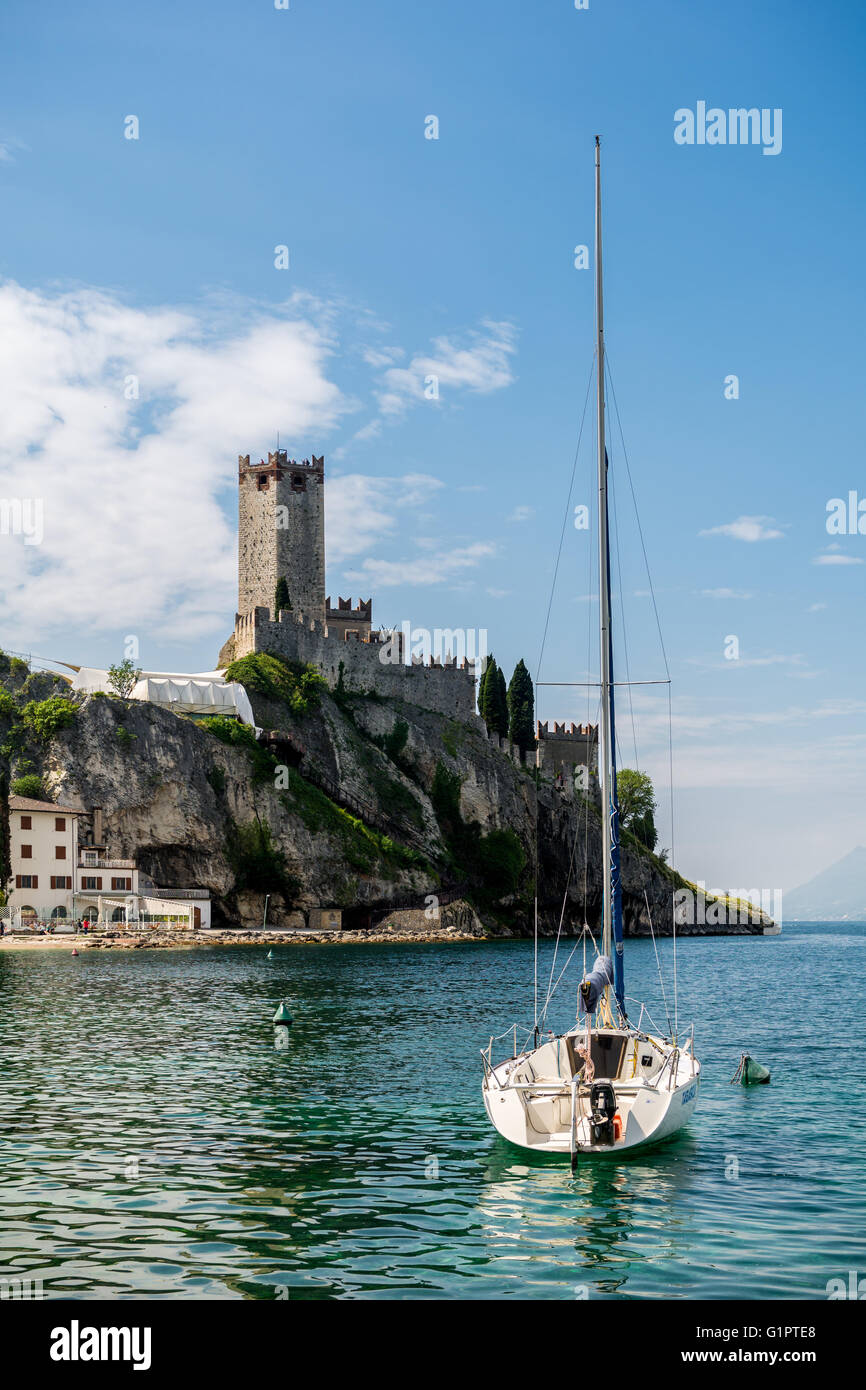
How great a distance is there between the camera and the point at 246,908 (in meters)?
106

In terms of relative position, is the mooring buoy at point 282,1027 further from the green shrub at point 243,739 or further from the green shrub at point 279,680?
the green shrub at point 279,680

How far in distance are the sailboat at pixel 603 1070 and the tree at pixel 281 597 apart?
100 meters

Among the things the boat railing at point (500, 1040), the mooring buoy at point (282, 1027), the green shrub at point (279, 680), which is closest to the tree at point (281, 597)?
the green shrub at point (279, 680)

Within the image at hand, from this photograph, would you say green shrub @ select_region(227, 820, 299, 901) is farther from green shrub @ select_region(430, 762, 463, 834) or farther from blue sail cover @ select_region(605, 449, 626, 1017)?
blue sail cover @ select_region(605, 449, 626, 1017)

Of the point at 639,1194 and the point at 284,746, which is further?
the point at 284,746

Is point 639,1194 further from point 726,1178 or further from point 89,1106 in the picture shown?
point 89,1106

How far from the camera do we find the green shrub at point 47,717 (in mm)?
98500

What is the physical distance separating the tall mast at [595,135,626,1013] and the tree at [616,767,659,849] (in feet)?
419

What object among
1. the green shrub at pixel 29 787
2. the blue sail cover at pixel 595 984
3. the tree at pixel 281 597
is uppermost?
the tree at pixel 281 597

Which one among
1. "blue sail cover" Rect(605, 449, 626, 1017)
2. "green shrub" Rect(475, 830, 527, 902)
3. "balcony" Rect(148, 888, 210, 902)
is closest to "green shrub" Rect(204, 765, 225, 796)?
"balcony" Rect(148, 888, 210, 902)

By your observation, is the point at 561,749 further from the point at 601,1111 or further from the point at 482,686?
the point at 601,1111

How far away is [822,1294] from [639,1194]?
16.3 ft

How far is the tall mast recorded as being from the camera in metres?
26.5

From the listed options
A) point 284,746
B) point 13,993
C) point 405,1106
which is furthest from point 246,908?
point 405,1106
